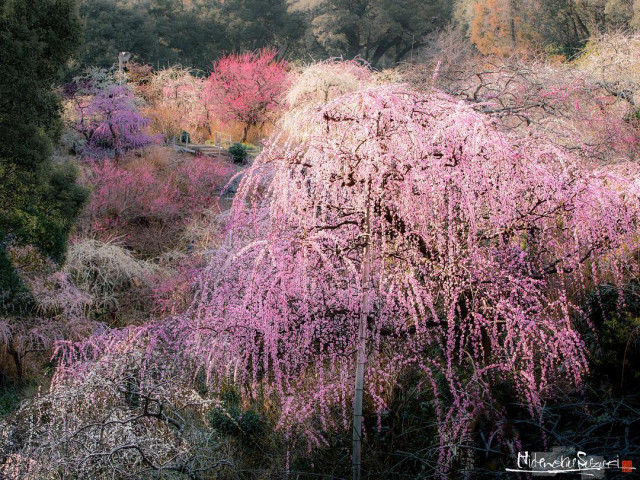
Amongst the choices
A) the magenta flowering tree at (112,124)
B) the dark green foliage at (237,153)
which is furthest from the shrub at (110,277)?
the dark green foliage at (237,153)

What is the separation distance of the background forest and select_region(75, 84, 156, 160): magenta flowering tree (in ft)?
0.28

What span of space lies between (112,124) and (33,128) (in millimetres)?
8537

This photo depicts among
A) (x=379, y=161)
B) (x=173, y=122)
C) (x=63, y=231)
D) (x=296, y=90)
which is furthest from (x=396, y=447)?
(x=173, y=122)

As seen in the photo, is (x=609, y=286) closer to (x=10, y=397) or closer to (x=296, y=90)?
(x=10, y=397)

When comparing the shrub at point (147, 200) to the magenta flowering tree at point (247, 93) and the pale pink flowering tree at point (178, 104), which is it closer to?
the pale pink flowering tree at point (178, 104)

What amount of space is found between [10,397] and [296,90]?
1195 centimetres

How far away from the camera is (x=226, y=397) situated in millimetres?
5738

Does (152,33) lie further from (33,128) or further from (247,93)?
(33,128)

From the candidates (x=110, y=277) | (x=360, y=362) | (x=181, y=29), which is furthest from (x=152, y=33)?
(x=360, y=362)

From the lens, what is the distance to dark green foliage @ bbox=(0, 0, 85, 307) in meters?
6.91

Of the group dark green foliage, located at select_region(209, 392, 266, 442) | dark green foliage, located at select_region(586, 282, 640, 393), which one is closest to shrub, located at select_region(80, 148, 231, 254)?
dark green foliage, located at select_region(209, 392, 266, 442)

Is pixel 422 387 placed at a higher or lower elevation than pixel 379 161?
lower

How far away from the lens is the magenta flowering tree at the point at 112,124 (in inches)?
605

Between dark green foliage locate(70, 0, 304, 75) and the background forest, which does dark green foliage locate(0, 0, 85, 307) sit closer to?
the background forest
